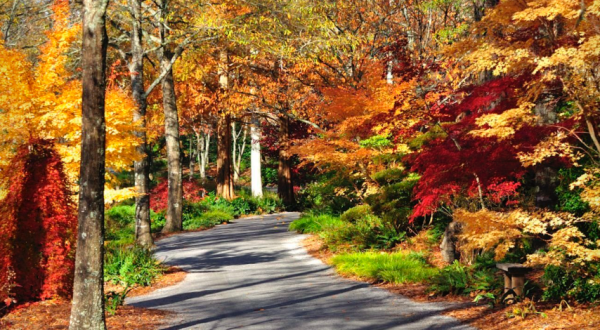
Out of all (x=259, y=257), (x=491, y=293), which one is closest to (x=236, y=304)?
(x=491, y=293)

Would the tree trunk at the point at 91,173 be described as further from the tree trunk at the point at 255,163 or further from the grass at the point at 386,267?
the tree trunk at the point at 255,163

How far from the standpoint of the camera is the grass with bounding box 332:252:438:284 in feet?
37.9

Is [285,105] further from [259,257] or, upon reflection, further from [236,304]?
[236,304]

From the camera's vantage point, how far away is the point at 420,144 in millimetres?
13383

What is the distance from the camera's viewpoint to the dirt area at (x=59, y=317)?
844cm

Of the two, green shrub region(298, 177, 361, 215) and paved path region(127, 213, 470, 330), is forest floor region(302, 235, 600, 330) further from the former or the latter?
green shrub region(298, 177, 361, 215)

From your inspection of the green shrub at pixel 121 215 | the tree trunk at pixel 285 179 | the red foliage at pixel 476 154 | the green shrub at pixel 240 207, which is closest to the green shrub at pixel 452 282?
the red foliage at pixel 476 154

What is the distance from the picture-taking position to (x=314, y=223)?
21.1m

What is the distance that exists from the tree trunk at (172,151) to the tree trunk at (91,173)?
15.3 metres

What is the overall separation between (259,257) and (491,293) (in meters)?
8.34

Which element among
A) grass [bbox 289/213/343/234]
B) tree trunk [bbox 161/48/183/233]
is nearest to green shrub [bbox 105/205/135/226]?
tree trunk [bbox 161/48/183/233]

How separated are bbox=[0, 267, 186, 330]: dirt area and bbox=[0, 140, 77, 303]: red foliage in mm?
310

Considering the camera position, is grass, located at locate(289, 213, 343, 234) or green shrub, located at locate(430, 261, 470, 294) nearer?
green shrub, located at locate(430, 261, 470, 294)

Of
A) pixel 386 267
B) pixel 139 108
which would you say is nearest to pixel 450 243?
pixel 386 267
